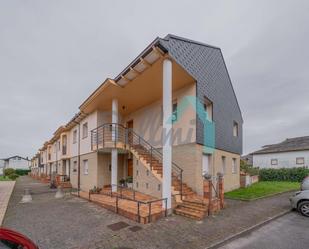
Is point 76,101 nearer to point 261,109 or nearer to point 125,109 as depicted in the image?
point 125,109

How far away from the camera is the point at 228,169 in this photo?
14508 mm

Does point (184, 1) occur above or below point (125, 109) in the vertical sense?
above

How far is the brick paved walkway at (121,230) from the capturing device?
17.7ft

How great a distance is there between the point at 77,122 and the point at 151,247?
14.9 m

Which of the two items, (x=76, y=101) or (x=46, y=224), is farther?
(x=76, y=101)

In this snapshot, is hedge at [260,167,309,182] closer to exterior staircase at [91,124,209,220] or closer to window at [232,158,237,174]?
window at [232,158,237,174]

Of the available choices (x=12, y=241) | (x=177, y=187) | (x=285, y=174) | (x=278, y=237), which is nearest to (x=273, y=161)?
(x=285, y=174)

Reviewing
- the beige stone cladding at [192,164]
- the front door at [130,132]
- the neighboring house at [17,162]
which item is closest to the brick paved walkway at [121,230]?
the beige stone cladding at [192,164]

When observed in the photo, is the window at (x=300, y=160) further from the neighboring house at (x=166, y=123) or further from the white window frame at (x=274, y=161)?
the neighboring house at (x=166, y=123)

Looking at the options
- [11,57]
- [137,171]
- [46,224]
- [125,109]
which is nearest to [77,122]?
[125,109]

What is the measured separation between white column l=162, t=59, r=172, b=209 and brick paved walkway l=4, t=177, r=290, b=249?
106 centimetres

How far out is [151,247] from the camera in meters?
5.14

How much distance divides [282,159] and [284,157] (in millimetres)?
362

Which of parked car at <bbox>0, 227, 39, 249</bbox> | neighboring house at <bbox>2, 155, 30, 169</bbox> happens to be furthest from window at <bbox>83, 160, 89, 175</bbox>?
neighboring house at <bbox>2, 155, 30, 169</bbox>
